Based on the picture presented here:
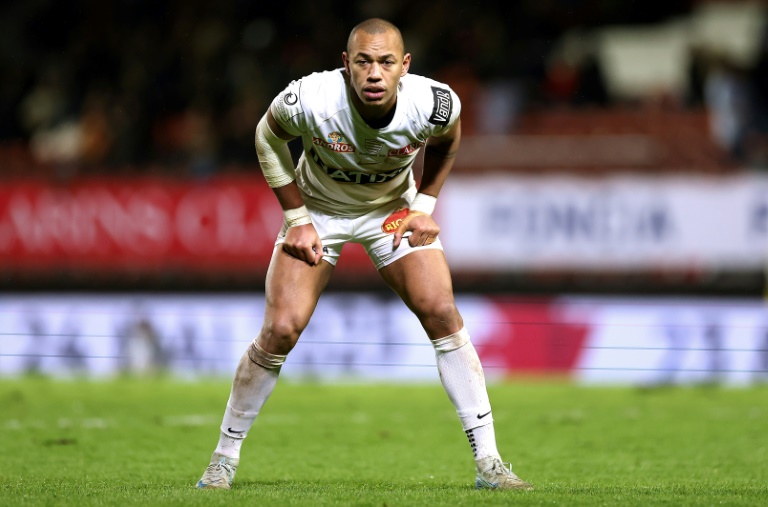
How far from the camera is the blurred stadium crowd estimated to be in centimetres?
1655

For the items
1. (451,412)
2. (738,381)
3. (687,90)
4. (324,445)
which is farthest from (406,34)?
(324,445)

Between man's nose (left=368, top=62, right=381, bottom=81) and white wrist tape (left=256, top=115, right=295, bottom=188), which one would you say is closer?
man's nose (left=368, top=62, right=381, bottom=81)

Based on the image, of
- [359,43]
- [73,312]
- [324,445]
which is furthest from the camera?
[73,312]

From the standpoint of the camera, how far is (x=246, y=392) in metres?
6.28

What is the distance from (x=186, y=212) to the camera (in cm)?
1592

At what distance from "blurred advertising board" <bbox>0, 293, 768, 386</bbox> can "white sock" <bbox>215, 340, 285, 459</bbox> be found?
8.40m

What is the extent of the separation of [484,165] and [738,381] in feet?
13.0

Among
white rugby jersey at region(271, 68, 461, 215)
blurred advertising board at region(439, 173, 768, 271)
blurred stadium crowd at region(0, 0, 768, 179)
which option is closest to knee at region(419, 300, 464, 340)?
white rugby jersey at region(271, 68, 461, 215)

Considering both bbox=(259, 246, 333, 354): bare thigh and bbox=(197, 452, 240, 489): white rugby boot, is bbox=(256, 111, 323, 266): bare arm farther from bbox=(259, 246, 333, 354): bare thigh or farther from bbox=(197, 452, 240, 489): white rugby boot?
bbox=(197, 452, 240, 489): white rugby boot

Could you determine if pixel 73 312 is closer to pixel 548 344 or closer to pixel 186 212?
pixel 186 212

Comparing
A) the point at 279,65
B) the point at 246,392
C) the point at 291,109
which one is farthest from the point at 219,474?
the point at 279,65

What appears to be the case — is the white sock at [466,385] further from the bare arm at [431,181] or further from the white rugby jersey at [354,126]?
the white rugby jersey at [354,126]

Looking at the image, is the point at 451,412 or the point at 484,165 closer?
the point at 451,412

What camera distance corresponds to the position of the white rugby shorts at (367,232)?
638 cm
